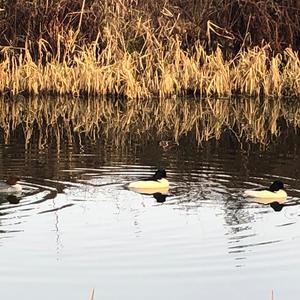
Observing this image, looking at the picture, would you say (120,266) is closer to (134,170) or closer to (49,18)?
(134,170)

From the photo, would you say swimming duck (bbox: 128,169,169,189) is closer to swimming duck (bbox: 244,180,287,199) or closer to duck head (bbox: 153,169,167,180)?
duck head (bbox: 153,169,167,180)

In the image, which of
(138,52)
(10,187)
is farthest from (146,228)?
(138,52)

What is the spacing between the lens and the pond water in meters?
6.87

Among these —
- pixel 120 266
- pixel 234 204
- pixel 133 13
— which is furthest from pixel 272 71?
pixel 120 266

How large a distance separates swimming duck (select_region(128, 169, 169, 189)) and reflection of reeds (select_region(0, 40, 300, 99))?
392 inches

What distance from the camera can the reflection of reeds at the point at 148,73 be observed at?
67.8 ft

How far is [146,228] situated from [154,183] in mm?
1728

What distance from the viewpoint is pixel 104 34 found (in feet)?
70.4

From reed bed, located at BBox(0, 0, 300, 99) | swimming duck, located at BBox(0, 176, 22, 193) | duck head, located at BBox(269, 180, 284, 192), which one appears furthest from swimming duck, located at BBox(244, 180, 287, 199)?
reed bed, located at BBox(0, 0, 300, 99)

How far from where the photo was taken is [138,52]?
22.0m

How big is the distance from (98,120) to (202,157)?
504 centimetres

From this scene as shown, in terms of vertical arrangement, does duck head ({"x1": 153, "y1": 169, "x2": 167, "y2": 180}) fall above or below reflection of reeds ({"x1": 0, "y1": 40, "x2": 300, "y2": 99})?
below

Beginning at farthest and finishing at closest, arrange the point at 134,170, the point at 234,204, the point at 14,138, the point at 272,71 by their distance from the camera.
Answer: the point at 272,71, the point at 14,138, the point at 134,170, the point at 234,204

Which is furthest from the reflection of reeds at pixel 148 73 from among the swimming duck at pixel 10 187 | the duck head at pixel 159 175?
the swimming duck at pixel 10 187
